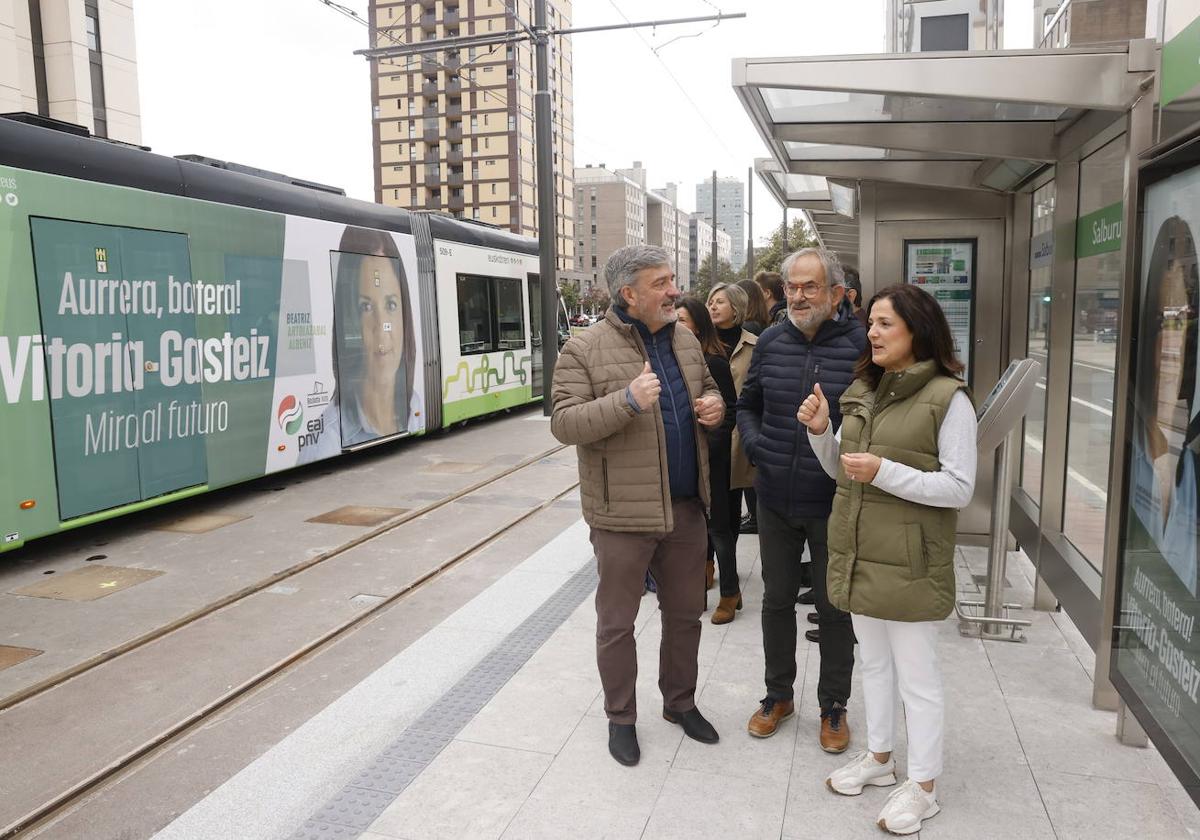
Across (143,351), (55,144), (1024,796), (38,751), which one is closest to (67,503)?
(143,351)

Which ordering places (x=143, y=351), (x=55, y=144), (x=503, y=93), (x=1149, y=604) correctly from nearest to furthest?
(x=1149, y=604), (x=55, y=144), (x=143, y=351), (x=503, y=93)

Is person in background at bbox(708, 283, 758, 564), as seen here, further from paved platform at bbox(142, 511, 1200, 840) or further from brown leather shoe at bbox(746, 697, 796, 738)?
brown leather shoe at bbox(746, 697, 796, 738)

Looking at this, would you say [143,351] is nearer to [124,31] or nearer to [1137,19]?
[1137,19]

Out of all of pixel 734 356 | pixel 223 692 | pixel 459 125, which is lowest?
pixel 223 692

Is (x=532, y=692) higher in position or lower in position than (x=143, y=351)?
lower

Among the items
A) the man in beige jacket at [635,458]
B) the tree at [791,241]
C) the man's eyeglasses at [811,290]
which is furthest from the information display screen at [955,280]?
the tree at [791,241]

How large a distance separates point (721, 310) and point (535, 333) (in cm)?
1073

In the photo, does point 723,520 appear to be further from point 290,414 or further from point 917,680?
point 290,414

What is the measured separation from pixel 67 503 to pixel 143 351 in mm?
1319

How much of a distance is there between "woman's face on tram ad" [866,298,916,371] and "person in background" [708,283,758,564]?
6.73ft

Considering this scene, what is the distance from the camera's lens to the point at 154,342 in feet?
23.7

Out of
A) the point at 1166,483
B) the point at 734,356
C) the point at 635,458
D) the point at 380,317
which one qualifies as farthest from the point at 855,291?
the point at 380,317

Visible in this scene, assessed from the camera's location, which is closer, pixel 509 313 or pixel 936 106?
pixel 936 106

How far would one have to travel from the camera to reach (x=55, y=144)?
6.43m
